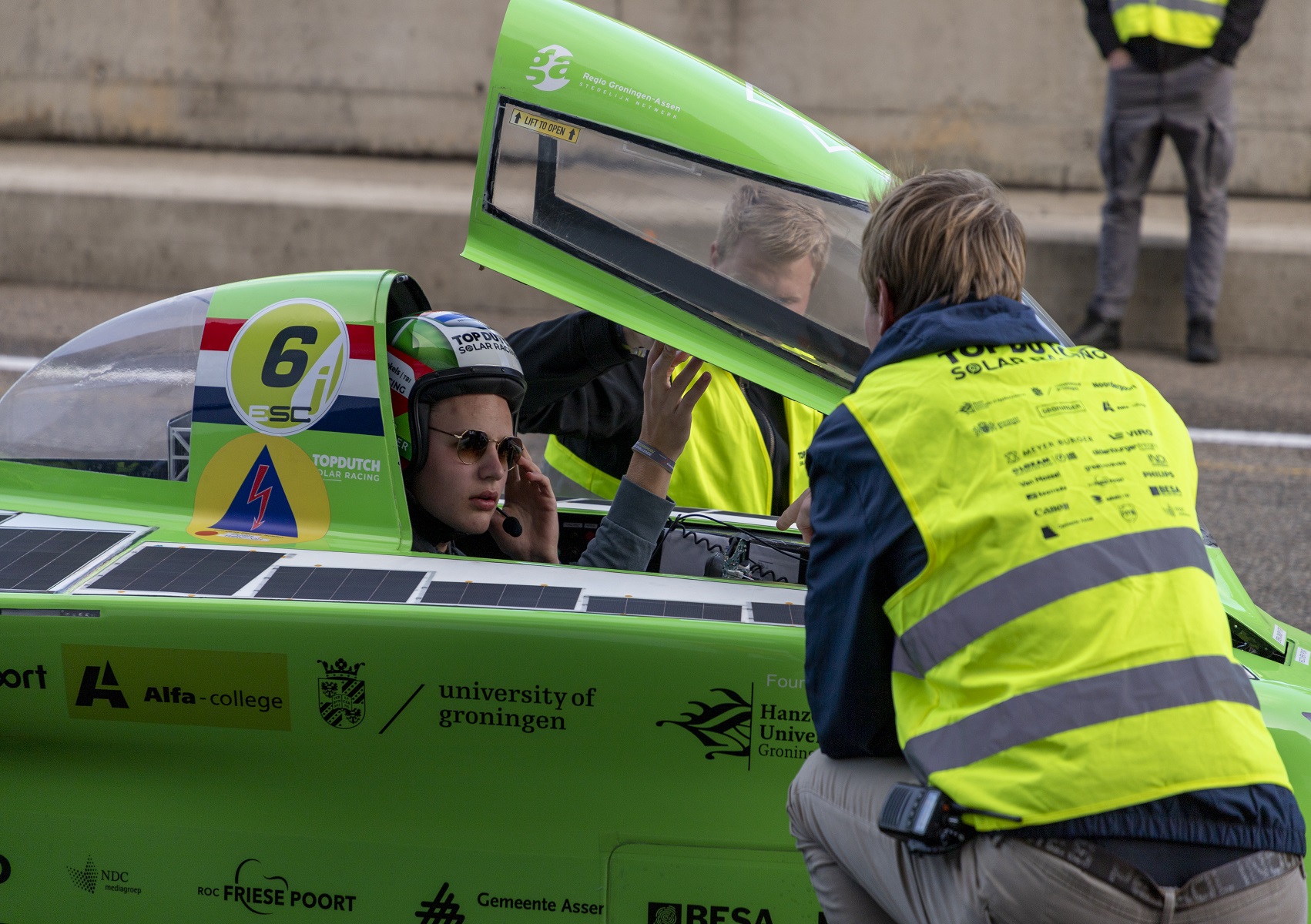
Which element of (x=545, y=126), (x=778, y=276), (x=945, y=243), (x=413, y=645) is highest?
(x=545, y=126)

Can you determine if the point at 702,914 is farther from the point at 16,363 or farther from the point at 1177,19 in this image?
the point at 1177,19

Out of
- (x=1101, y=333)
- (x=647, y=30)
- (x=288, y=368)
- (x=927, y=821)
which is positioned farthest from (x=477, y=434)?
(x=647, y=30)

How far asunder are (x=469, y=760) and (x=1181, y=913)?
44.7 inches

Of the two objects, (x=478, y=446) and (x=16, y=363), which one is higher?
(x=478, y=446)

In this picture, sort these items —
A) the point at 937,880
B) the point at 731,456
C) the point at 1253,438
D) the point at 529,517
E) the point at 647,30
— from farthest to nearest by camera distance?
the point at 647,30 → the point at 1253,438 → the point at 731,456 → the point at 529,517 → the point at 937,880

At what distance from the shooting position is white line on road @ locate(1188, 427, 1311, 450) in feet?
21.2

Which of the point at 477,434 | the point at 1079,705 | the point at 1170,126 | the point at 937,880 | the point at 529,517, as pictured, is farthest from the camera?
the point at 1170,126

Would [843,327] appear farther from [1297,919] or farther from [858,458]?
[1297,919]

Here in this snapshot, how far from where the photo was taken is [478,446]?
252cm

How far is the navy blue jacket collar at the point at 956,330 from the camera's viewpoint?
5.59 ft

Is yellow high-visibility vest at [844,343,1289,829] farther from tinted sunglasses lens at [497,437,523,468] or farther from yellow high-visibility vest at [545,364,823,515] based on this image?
yellow high-visibility vest at [545,364,823,515]

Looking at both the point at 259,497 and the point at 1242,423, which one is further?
the point at 1242,423

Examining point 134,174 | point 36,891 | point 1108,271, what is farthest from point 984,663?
point 134,174

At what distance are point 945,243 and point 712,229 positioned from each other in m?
0.78
